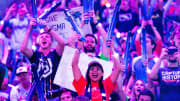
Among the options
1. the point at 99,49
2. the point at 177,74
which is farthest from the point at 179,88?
the point at 99,49

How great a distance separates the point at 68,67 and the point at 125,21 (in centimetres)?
109

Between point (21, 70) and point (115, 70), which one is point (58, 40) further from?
point (115, 70)

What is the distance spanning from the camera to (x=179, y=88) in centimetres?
513

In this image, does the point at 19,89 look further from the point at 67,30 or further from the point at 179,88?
the point at 179,88

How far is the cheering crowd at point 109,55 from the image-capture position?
521cm

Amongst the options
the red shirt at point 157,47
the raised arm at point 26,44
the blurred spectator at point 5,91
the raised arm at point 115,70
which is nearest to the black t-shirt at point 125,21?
the red shirt at point 157,47

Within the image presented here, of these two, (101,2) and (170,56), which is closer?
(170,56)

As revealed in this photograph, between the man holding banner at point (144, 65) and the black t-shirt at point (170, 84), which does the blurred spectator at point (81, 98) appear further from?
the black t-shirt at point (170, 84)

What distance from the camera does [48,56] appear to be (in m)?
5.32

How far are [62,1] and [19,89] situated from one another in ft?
4.80

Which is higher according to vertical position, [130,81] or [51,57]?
[51,57]

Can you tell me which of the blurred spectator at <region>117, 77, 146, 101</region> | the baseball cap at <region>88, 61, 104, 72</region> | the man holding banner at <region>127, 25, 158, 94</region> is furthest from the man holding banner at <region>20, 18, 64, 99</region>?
the man holding banner at <region>127, 25, 158, 94</region>

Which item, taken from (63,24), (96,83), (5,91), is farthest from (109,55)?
(5,91)

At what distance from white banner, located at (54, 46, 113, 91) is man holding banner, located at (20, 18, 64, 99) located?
7cm
